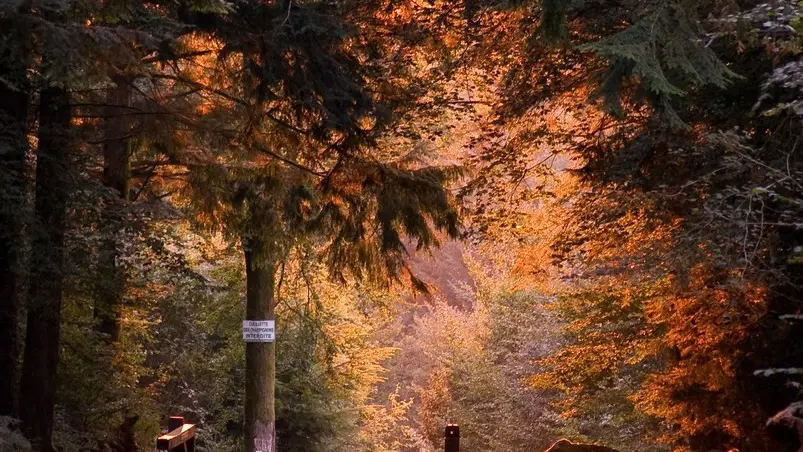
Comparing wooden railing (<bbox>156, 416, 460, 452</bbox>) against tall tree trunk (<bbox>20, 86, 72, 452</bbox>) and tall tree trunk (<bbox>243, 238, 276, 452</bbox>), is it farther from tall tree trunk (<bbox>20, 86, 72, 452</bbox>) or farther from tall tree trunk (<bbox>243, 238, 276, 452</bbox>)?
tall tree trunk (<bbox>243, 238, 276, 452</bbox>)

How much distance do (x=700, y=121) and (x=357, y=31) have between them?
358cm

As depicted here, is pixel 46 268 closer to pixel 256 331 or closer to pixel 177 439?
pixel 177 439

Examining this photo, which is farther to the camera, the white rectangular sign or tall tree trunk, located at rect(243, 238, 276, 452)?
tall tree trunk, located at rect(243, 238, 276, 452)

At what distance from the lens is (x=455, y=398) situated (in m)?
32.3

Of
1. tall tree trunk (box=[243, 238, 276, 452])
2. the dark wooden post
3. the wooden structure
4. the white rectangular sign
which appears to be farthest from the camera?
Answer: tall tree trunk (box=[243, 238, 276, 452])

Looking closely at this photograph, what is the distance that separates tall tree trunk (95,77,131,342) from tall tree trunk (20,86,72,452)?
56cm

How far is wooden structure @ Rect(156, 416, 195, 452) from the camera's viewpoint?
7.86 m

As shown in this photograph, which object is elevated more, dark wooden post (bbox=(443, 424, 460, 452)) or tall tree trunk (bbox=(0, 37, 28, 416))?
tall tree trunk (bbox=(0, 37, 28, 416))

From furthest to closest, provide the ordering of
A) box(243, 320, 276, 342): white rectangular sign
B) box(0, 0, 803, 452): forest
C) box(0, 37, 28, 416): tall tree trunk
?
box(243, 320, 276, 342): white rectangular sign → box(0, 37, 28, 416): tall tree trunk → box(0, 0, 803, 452): forest

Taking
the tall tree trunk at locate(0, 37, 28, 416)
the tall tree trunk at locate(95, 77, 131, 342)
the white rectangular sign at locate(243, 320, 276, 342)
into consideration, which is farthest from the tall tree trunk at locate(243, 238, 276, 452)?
the tall tree trunk at locate(0, 37, 28, 416)

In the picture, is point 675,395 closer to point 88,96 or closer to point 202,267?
point 88,96

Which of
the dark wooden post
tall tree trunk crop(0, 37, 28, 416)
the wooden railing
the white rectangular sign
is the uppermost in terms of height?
tall tree trunk crop(0, 37, 28, 416)

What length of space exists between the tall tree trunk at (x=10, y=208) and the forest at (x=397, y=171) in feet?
0.11

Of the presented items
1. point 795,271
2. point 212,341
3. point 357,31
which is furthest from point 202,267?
point 795,271
